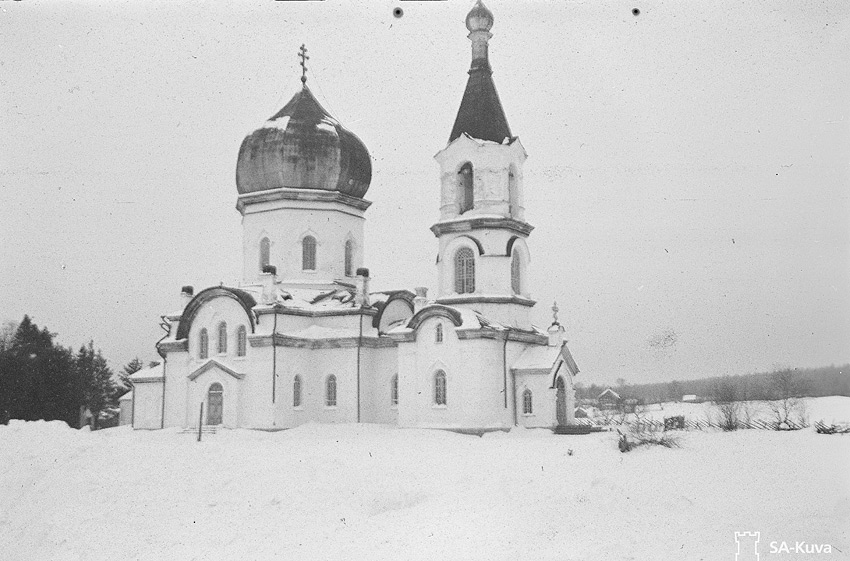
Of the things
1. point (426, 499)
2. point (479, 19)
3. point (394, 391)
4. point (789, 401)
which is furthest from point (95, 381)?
point (789, 401)

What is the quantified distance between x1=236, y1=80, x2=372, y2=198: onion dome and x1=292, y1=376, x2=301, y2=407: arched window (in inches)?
299

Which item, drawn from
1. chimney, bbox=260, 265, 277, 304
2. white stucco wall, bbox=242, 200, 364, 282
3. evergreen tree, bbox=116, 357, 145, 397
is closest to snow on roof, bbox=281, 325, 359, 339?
chimney, bbox=260, 265, 277, 304

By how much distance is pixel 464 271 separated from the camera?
101 ft

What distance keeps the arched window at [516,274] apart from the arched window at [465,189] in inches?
97.0

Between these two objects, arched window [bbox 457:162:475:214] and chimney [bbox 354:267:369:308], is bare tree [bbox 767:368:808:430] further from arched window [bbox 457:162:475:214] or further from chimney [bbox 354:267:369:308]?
chimney [bbox 354:267:369:308]

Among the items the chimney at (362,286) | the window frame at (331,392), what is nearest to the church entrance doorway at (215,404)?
the window frame at (331,392)

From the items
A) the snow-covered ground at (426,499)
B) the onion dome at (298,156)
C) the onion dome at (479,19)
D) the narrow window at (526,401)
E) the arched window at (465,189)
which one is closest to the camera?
the snow-covered ground at (426,499)

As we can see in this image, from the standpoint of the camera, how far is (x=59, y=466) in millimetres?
21047

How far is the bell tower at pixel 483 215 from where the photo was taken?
30.2m

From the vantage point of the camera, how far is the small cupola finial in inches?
1239

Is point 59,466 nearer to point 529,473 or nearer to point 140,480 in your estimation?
point 140,480

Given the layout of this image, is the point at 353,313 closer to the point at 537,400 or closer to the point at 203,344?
the point at 203,344

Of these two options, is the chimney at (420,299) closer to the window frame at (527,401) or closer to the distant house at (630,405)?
the window frame at (527,401)

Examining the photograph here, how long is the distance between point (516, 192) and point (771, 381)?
10.8 meters
